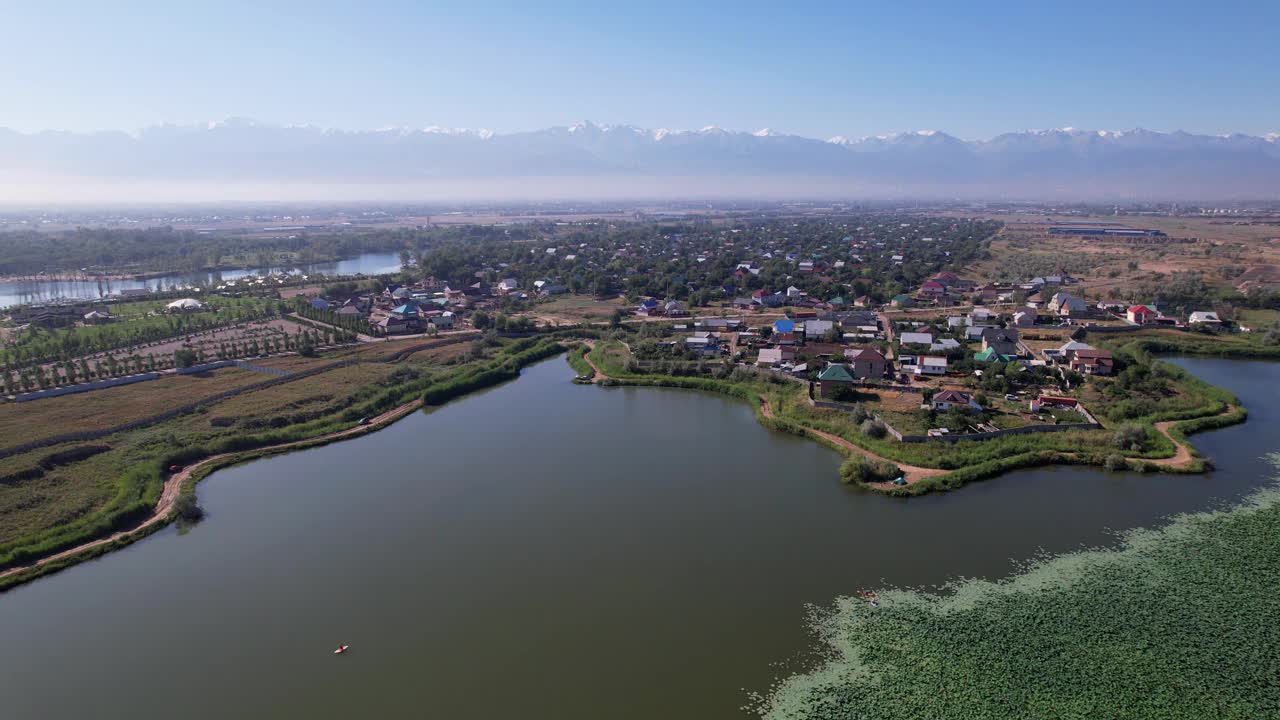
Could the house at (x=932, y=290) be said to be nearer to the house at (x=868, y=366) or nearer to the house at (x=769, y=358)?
the house at (x=769, y=358)

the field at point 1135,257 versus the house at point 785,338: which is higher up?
the field at point 1135,257

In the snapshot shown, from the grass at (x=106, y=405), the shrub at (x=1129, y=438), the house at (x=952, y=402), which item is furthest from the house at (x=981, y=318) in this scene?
the grass at (x=106, y=405)

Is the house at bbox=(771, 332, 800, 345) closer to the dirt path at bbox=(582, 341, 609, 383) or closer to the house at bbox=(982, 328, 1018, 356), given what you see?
the house at bbox=(982, 328, 1018, 356)

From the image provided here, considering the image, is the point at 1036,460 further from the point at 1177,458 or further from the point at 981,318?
the point at 981,318

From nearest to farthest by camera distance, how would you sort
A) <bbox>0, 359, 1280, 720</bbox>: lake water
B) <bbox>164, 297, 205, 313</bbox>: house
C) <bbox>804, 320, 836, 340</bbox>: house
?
<bbox>0, 359, 1280, 720</bbox>: lake water, <bbox>804, 320, 836, 340</bbox>: house, <bbox>164, 297, 205, 313</bbox>: house

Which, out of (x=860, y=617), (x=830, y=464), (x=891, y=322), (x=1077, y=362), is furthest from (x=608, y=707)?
(x=891, y=322)

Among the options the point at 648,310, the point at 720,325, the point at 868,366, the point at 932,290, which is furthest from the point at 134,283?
the point at 932,290

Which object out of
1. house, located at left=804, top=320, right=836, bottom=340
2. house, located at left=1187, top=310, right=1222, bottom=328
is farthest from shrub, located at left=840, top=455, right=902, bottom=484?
house, located at left=1187, top=310, right=1222, bottom=328
